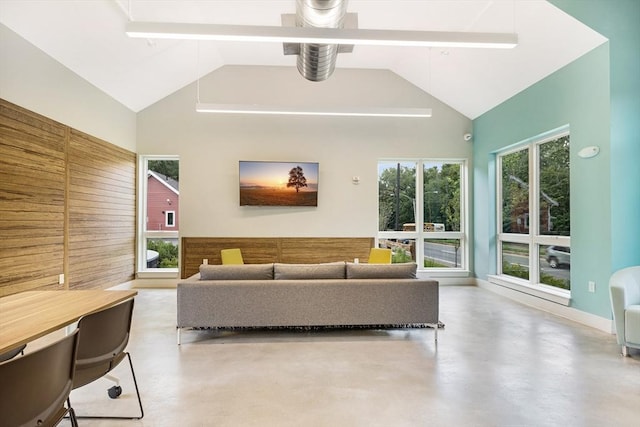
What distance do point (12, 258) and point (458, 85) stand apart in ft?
21.8

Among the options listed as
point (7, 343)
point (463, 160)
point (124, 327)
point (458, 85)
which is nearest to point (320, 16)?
point (124, 327)

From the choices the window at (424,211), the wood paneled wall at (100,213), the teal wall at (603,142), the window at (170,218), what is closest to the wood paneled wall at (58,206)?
the wood paneled wall at (100,213)

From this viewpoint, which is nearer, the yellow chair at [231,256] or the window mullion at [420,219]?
the yellow chair at [231,256]

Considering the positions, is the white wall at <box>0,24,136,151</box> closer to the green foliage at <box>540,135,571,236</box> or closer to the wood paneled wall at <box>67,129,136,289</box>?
the wood paneled wall at <box>67,129,136,289</box>

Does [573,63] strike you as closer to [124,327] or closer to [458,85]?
[458,85]

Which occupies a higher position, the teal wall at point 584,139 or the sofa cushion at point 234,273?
the teal wall at point 584,139

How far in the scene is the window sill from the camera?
15.4 ft

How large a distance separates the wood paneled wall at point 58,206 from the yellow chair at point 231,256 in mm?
1824

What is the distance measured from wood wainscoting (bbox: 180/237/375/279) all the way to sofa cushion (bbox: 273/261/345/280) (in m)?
2.86

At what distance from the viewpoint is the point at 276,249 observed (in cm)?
664

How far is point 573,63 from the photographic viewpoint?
4.42 m

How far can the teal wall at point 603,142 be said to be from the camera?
3930mm

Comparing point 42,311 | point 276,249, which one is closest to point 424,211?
point 276,249

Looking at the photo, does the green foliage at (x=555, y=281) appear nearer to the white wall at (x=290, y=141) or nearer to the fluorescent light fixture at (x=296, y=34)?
the white wall at (x=290, y=141)
